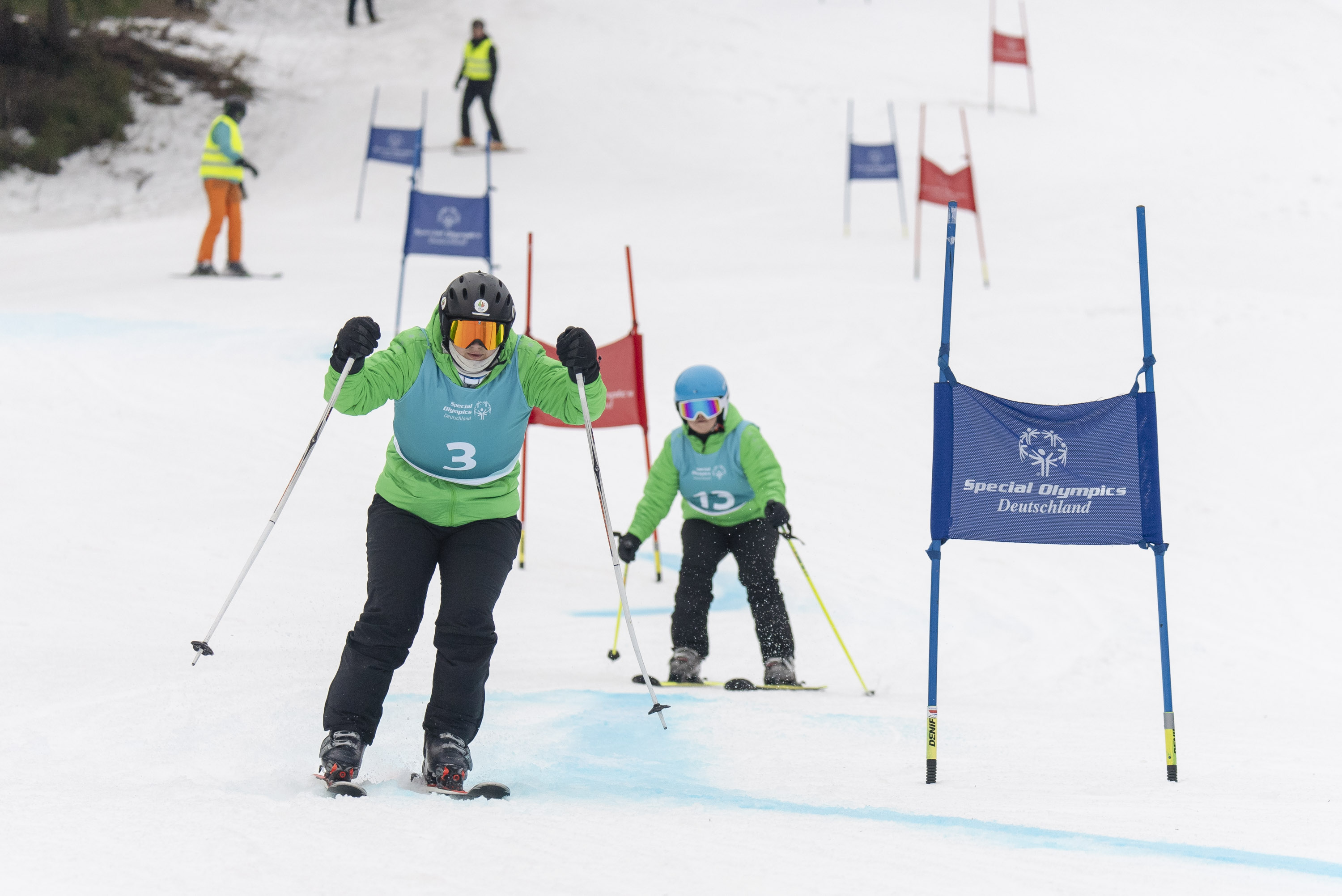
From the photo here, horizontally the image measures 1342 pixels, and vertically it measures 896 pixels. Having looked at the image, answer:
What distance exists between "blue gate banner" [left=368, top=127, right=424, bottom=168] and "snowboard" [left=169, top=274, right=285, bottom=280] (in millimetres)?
2761

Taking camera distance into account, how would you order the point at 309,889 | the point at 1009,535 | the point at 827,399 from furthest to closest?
the point at 827,399 < the point at 1009,535 < the point at 309,889

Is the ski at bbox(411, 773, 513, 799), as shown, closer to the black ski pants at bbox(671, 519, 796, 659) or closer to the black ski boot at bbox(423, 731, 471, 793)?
the black ski boot at bbox(423, 731, 471, 793)

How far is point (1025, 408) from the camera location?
399 cm

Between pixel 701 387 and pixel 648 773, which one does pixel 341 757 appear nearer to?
pixel 648 773

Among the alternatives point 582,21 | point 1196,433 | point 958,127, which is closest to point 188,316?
point 1196,433

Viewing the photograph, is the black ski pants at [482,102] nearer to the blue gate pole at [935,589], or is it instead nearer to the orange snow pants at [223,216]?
the orange snow pants at [223,216]

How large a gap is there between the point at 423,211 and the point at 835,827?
7.85m

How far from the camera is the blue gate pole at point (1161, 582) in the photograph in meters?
3.94

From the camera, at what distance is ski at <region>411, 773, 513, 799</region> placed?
3494mm

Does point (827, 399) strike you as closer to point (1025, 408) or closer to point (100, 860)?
point (1025, 408)

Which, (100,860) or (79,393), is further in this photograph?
(79,393)

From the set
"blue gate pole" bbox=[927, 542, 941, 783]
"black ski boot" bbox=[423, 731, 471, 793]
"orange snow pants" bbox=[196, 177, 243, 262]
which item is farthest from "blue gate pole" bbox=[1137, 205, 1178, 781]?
"orange snow pants" bbox=[196, 177, 243, 262]

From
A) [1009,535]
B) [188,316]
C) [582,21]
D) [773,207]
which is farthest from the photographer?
[582,21]

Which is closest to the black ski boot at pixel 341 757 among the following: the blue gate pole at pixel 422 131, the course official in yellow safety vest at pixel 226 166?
the course official in yellow safety vest at pixel 226 166
